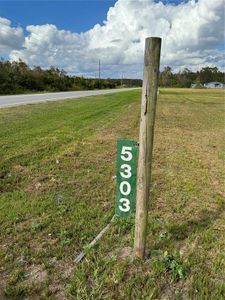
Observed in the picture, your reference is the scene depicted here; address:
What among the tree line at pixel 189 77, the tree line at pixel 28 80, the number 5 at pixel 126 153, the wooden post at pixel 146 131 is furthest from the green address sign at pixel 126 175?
the tree line at pixel 189 77

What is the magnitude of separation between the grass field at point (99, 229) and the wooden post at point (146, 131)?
318mm

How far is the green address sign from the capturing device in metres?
2.60

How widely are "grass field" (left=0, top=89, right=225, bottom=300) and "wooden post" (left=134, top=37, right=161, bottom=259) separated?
32 centimetres

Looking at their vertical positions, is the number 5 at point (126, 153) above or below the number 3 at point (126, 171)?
above

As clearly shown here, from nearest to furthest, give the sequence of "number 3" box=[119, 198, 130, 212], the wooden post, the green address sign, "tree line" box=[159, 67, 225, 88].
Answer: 1. the wooden post
2. the green address sign
3. "number 3" box=[119, 198, 130, 212]
4. "tree line" box=[159, 67, 225, 88]

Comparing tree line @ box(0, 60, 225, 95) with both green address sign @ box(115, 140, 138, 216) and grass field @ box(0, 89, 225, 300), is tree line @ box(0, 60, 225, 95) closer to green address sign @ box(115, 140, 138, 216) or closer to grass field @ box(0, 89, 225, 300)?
grass field @ box(0, 89, 225, 300)

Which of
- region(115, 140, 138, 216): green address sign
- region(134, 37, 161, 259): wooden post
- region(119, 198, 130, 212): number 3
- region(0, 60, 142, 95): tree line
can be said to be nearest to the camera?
region(134, 37, 161, 259): wooden post

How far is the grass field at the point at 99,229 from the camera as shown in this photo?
2246mm

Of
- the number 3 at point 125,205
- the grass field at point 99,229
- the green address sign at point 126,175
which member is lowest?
the grass field at point 99,229

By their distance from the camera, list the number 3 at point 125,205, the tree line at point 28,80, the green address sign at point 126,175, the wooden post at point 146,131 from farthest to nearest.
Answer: the tree line at point 28,80 → the number 3 at point 125,205 → the green address sign at point 126,175 → the wooden post at point 146,131

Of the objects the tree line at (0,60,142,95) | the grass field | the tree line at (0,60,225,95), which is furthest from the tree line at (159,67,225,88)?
the grass field

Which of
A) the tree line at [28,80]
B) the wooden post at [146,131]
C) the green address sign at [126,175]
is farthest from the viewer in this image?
the tree line at [28,80]

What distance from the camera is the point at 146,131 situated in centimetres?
231

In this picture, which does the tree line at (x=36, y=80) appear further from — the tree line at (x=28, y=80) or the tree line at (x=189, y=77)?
the tree line at (x=189, y=77)
